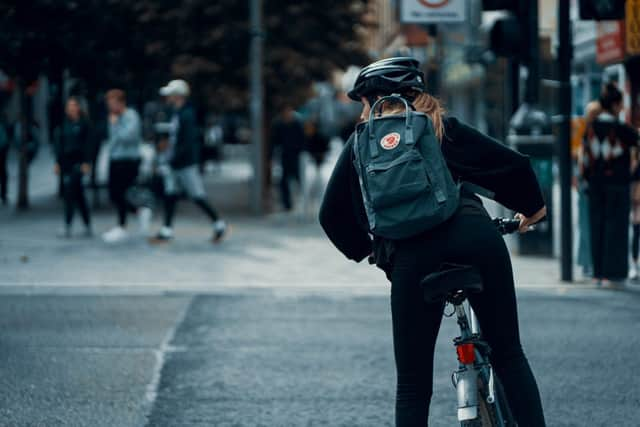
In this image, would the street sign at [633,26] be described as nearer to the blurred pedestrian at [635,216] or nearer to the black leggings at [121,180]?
the blurred pedestrian at [635,216]

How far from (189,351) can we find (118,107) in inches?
280

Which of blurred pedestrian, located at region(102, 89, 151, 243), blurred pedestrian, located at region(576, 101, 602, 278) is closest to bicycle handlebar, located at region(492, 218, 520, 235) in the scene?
blurred pedestrian, located at region(576, 101, 602, 278)

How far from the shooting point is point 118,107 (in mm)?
14180

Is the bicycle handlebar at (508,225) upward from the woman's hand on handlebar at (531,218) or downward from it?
downward

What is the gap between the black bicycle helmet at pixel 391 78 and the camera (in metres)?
4.03

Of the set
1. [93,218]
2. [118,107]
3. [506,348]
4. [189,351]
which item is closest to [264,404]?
[189,351]

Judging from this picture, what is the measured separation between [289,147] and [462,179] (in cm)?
1593

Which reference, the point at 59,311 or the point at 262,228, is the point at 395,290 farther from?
the point at 262,228

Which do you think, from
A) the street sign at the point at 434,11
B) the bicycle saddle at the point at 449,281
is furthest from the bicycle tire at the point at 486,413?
the street sign at the point at 434,11

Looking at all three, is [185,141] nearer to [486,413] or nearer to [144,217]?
[144,217]

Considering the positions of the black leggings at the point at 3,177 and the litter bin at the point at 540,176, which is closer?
the litter bin at the point at 540,176

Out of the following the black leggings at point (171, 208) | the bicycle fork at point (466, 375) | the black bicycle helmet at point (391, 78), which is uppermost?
the black bicycle helmet at point (391, 78)

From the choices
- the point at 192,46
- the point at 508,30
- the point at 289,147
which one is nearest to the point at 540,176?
the point at 508,30

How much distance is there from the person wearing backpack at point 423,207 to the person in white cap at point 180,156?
9.79 m
